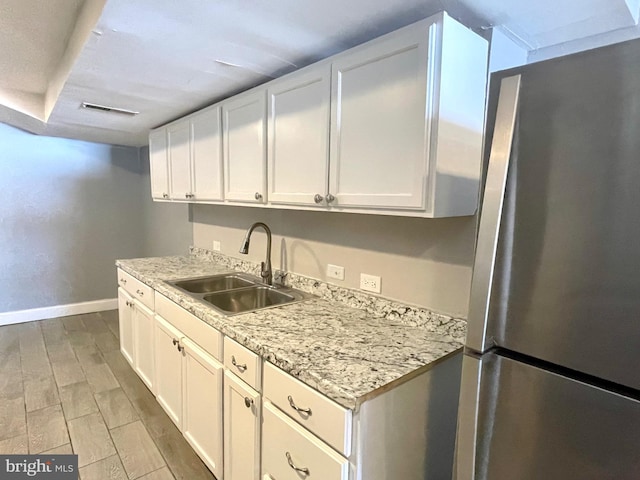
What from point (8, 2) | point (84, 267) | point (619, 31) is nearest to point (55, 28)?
point (8, 2)

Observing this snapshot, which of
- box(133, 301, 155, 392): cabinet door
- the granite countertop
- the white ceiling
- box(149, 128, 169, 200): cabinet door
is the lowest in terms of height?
box(133, 301, 155, 392): cabinet door

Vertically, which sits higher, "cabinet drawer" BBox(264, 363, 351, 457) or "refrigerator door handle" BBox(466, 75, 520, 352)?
"refrigerator door handle" BBox(466, 75, 520, 352)

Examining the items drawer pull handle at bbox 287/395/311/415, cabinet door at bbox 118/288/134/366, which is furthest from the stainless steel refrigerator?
cabinet door at bbox 118/288/134/366

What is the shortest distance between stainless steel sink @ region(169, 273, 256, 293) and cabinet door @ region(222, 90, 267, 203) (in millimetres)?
615

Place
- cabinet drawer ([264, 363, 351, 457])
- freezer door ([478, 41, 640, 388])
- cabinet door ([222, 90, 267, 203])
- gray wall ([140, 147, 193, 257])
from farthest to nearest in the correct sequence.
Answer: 1. gray wall ([140, 147, 193, 257])
2. cabinet door ([222, 90, 267, 203])
3. cabinet drawer ([264, 363, 351, 457])
4. freezer door ([478, 41, 640, 388])

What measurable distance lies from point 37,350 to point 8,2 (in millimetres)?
3060

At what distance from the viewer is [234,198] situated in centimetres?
228

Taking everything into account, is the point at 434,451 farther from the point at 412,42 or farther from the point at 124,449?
the point at 124,449

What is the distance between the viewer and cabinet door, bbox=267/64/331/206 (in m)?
1.62

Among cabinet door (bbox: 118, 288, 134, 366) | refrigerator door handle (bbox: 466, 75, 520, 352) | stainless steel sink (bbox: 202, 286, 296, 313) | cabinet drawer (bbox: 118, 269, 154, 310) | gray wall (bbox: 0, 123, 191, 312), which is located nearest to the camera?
refrigerator door handle (bbox: 466, 75, 520, 352)

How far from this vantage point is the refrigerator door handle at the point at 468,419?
96 cm

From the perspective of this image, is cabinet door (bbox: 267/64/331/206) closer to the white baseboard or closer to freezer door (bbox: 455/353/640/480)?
freezer door (bbox: 455/353/640/480)

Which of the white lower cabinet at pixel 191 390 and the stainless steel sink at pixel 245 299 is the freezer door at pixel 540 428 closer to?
the white lower cabinet at pixel 191 390

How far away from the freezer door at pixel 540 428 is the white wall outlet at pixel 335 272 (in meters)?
1.09
